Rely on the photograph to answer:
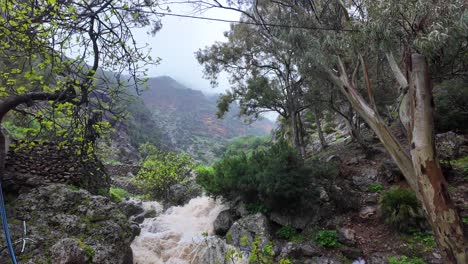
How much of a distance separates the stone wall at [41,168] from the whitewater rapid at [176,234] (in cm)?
231

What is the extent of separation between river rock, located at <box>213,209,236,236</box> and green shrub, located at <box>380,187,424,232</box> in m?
4.14

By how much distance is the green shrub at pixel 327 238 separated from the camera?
20.7 ft

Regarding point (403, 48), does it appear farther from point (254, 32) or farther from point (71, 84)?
point (254, 32)

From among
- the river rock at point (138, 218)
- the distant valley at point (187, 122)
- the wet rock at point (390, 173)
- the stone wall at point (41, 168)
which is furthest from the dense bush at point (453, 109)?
the distant valley at point (187, 122)

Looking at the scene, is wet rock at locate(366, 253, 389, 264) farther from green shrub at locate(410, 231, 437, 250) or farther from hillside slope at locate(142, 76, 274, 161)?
hillside slope at locate(142, 76, 274, 161)

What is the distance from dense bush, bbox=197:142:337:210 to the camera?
741cm

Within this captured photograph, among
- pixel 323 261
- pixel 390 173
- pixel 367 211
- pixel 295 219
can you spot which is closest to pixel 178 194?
pixel 295 219

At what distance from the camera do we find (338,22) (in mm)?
8000

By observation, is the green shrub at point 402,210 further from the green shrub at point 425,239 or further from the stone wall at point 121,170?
the stone wall at point 121,170

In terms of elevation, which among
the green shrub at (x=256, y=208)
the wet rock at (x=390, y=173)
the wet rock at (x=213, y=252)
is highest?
the wet rock at (x=390, y=173)

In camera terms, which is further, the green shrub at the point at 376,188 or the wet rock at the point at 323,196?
the green shrub at the point at 376,188

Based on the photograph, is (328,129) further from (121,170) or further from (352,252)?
(352,252)

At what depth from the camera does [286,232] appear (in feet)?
23.7

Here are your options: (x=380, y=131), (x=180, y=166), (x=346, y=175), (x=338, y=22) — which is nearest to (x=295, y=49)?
(x=338, y=22)
